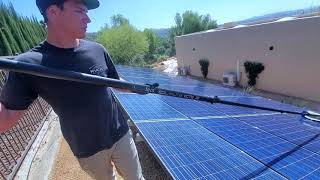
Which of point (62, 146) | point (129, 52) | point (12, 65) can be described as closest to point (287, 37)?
point (62, 146)

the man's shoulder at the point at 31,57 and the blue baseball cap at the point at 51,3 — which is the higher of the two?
the blue baseball cap at the point at 51,3

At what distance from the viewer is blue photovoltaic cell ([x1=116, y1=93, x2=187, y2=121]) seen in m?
4.62

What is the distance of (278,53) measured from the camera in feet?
52.5

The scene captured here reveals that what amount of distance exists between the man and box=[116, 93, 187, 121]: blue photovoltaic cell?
1.94m

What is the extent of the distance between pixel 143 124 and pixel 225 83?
1680 centimetres

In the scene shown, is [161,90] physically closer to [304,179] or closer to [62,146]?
[304,179]

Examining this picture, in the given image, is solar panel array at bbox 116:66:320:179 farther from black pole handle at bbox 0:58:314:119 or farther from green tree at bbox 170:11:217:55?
green tree at bbox 170:11:217:55

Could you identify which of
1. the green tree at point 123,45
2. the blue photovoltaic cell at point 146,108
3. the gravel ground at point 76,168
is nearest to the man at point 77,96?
the blue photovoltaic cell at point 146,108

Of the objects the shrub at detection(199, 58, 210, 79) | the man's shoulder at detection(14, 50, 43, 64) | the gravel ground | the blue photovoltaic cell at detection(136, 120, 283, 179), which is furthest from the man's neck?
the shrub at detection(199, 58, 210, 79)

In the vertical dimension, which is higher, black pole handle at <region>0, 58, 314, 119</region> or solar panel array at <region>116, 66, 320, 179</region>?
black pole handle at <region>0, 58, 314, 119</region>

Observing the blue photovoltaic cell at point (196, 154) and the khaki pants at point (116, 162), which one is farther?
the blue photovoltaic cell at point (196, 154)

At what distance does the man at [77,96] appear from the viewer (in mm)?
1882

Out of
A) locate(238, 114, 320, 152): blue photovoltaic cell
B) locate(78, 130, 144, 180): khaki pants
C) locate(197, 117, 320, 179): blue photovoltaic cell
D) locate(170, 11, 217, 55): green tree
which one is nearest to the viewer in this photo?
locate(78, 130, 144, 180): khaki pants

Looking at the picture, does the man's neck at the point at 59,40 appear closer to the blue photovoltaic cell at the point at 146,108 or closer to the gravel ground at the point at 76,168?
the blue photovoltaic cell at the point at 146,108
